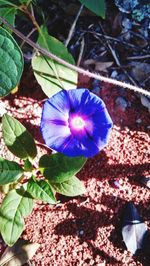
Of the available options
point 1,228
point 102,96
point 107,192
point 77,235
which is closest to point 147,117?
point 102,96

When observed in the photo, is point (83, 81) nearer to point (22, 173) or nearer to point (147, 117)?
point (147, 117)

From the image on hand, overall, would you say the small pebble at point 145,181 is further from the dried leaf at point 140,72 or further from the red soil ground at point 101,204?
the dried leaf at point 140,72

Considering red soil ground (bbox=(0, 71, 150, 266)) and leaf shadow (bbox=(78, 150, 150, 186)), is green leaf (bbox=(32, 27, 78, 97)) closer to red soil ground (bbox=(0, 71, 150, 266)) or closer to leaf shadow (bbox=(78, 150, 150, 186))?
red soil ground (bbox=(0, 71, 150, 266))

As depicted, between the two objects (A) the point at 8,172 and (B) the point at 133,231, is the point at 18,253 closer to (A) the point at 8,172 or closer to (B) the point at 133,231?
(A) the point at 8,172

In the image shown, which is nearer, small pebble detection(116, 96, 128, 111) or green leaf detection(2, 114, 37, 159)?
green leaf detection(2, 114, 37, 159)

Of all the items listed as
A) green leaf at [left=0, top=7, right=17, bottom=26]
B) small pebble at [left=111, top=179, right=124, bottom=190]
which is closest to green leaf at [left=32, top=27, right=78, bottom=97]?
green leaf at [left=0, top=7, right=17, bottom=26]

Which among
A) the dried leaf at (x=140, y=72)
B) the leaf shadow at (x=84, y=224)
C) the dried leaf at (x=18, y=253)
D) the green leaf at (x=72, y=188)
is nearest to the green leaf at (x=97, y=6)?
the dried leaf at (x=140, y=72)

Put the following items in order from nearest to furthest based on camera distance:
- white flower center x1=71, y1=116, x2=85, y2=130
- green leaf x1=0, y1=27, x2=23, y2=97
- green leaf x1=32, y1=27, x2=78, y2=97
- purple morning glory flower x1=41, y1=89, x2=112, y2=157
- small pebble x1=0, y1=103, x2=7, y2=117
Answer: green leaf x1=0, y1=27, x2=23, y2=97
purple morning glory flower x1=41, y1=89, x2=112, y2=157
white flower center x1=71, y1=116, x2=85, y2=130
green leaf x1=32, y1=27, x2=78, y2=97
small pebble x1=0, y1=103, x2=7, y2=117
